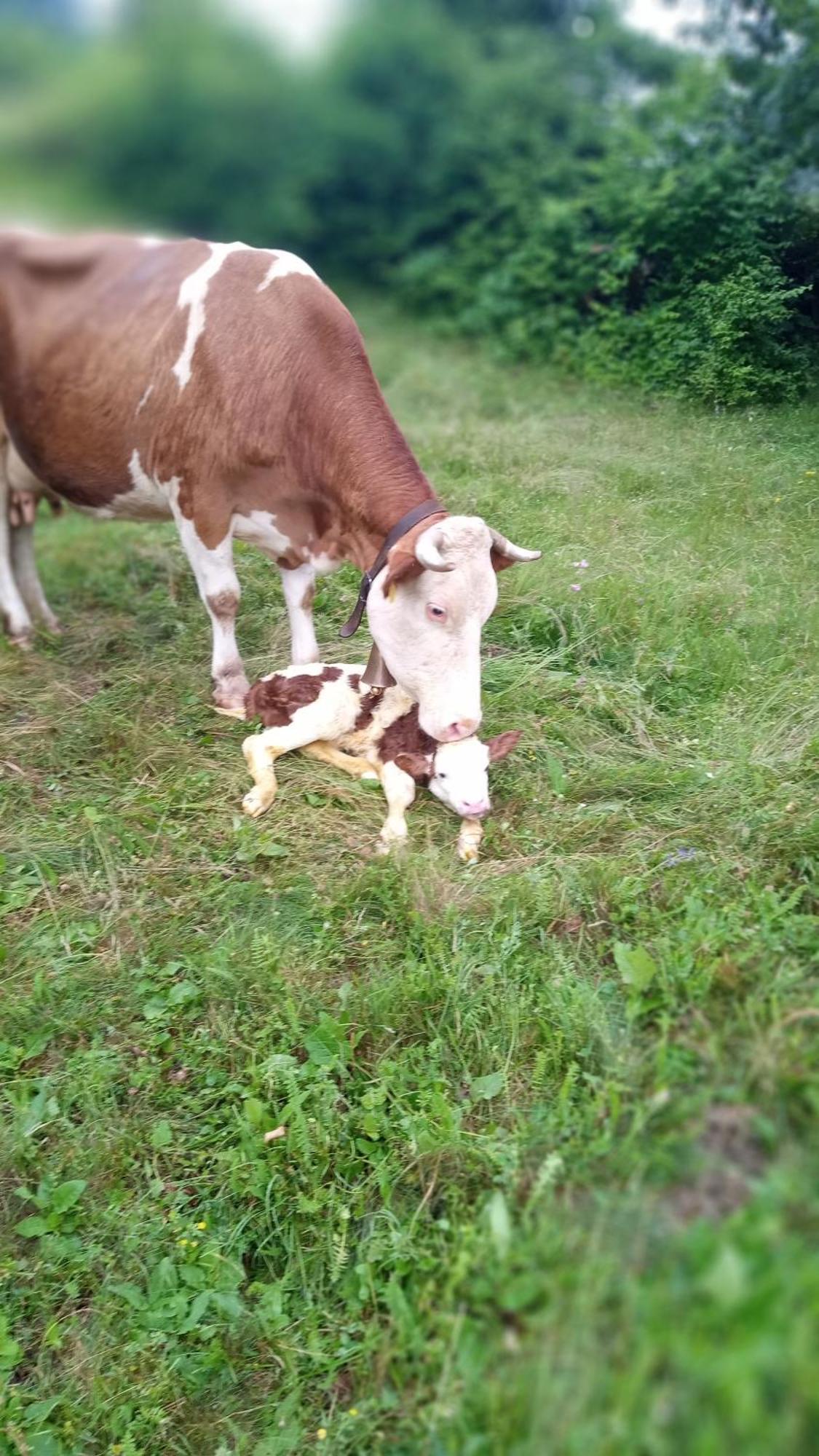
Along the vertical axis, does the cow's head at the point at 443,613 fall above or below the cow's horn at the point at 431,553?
below

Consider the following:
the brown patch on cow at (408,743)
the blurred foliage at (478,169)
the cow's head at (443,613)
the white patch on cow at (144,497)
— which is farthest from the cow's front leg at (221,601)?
the blurred foliage at (478,169)

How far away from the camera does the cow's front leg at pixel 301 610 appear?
506cm

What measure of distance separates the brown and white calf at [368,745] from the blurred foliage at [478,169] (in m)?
1.86

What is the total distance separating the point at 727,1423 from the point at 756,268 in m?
4.22

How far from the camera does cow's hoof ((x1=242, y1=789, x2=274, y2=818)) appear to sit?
14.2ft

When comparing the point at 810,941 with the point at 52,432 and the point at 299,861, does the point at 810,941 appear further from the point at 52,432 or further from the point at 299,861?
the point at 52,432

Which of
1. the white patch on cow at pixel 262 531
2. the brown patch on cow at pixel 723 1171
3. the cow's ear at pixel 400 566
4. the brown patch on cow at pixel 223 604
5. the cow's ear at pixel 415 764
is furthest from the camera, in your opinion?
the brown patch on cow at pixel 223 604

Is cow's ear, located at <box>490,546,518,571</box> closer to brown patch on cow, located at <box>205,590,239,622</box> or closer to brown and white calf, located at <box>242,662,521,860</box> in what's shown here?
brown and white calf, located at <box>242,662,521,860</box>

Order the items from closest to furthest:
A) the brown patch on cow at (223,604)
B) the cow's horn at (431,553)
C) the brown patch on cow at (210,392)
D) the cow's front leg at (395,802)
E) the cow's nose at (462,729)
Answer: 1. the cow's horn at (431,553)
2. the cow's nose at (462,729)
3. the cow's front leg at (395,802)
4. the brown patch on cow at (210,392)
5. the brown patch on cow at (223,604)

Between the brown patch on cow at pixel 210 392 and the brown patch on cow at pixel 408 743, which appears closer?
the brown patch on cow at pixel 408 743

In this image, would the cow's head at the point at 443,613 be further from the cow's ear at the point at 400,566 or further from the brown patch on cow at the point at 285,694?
the brown patch on cow at the point at 285,694

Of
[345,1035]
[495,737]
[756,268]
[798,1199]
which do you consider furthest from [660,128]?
[798,1199]

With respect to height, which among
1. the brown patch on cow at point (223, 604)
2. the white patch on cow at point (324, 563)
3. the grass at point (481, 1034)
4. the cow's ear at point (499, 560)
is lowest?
the grass at point (481, 1034)

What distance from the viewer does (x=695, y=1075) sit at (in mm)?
2609
